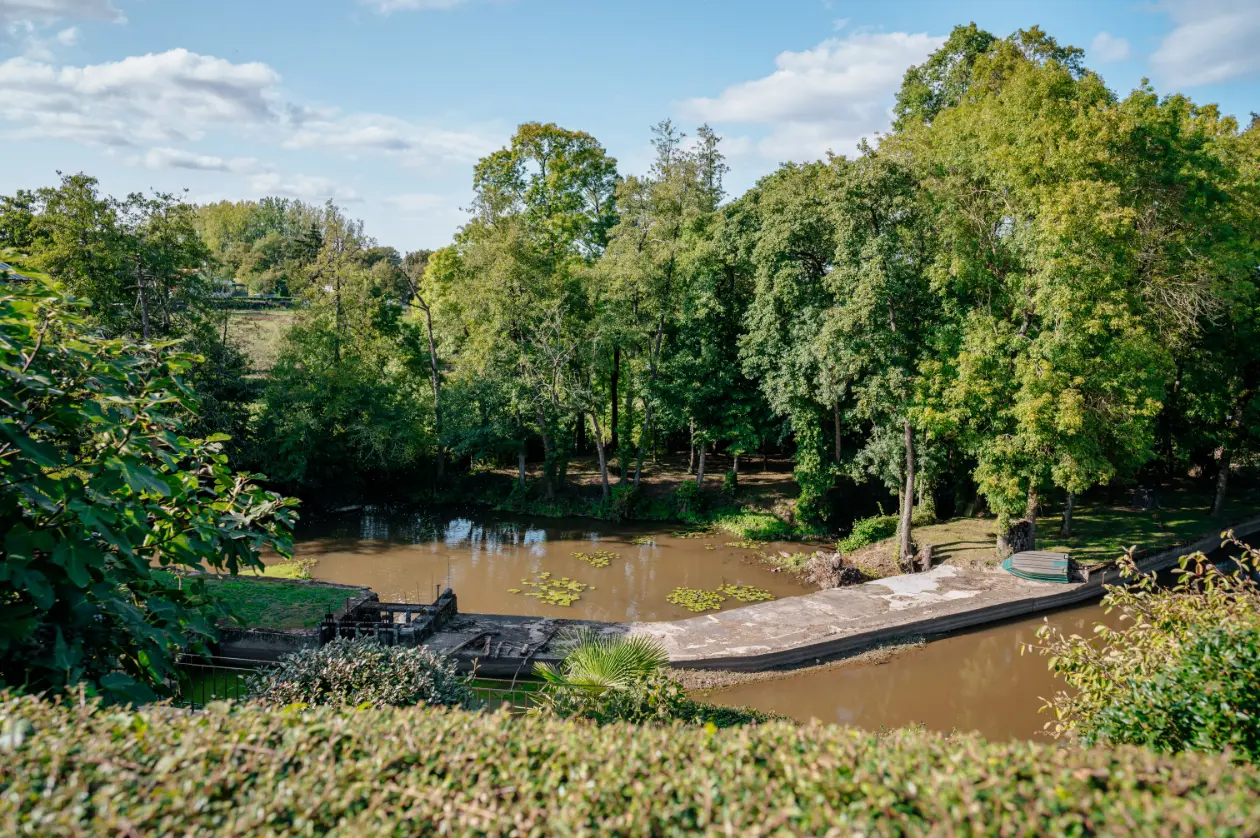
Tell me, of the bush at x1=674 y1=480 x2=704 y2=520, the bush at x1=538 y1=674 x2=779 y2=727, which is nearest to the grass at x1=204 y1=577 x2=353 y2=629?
the bush at x1=538 y1=674 x2=779 y2=727

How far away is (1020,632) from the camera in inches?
610

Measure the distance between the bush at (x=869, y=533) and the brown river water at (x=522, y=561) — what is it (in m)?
1.41

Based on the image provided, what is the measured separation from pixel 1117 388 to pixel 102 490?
1771 cm

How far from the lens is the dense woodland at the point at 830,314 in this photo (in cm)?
1594

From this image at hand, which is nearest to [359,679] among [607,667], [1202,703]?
[607,667]

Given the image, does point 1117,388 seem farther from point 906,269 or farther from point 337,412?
point 337,412

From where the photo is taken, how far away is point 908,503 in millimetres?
18531

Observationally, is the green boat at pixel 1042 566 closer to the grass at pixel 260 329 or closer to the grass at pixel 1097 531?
the grass at pixel 1097 531

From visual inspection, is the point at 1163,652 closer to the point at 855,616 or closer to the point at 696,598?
the point at 855,616

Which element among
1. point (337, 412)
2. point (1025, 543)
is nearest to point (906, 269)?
point (1025, 543)

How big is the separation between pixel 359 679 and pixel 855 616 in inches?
409

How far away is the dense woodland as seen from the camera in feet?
52.3

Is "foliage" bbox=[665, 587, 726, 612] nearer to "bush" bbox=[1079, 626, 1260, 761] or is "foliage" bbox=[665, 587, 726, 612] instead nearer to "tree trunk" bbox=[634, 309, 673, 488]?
"tree trunk" bbox=[634, 309, 673, 488]

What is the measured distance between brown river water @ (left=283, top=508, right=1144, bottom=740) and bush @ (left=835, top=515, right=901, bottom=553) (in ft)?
4.56
